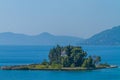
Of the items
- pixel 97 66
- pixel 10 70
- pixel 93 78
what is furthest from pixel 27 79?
pixel 97 66

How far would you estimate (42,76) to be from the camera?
55281mm

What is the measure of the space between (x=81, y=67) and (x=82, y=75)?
5999 millimetres

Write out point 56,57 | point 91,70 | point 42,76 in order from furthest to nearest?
point 56,57 < point 91,70 < point 42,76

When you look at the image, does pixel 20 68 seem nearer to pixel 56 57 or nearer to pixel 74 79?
pixel 56 57

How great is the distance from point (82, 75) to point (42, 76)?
15.3ft

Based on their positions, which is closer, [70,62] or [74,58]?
[70,62]

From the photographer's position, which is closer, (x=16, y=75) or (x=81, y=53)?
(x=16, y=75)

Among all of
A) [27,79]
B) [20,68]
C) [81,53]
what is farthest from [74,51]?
[27,79]

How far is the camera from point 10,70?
62.4 meters

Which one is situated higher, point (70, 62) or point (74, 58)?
point (74, 58)

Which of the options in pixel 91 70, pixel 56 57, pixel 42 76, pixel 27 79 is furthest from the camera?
pixel 56 57

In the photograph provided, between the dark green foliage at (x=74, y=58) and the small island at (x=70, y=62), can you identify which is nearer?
the small island at (x=70, y=62)

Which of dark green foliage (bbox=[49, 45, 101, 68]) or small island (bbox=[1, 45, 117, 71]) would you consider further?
dark green foliage (bbox=[49, 45, 101, 68])

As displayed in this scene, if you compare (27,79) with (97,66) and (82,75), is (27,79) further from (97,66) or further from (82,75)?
(97,66)
